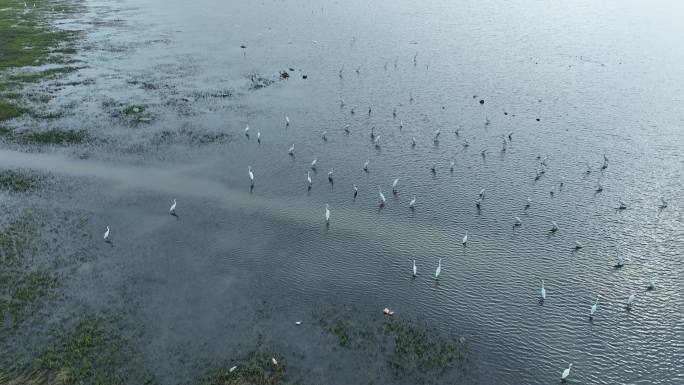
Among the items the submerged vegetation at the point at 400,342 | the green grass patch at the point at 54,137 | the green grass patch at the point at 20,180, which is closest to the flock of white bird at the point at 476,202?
the submerged vegetation at the point at 400,342

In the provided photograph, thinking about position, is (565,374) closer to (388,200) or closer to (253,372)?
(253,372)

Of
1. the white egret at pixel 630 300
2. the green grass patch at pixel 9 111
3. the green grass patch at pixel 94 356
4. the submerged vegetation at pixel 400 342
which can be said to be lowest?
the green grass patch at pixel 94 356

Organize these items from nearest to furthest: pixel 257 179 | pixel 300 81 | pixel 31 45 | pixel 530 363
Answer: pixel 530 363 → pixel 257 179 → pixel 300 81 → pixel 31 45

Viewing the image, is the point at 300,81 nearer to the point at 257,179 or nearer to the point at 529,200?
the point at 257,179

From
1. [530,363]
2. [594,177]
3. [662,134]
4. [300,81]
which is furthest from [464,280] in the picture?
[300,81]

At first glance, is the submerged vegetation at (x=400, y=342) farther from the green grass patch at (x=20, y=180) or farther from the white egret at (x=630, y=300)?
the green grass patch at (x=20, y=180)

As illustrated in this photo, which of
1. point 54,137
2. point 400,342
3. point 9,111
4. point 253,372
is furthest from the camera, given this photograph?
point 9,111

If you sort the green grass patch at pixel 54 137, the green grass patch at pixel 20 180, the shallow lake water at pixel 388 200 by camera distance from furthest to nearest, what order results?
the green grass patch at pixel 54 137, the green grass patch at pixel 20 180, the shallow lake water at pixel 388 200

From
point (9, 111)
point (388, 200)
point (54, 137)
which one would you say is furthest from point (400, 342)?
point (9, 111)
